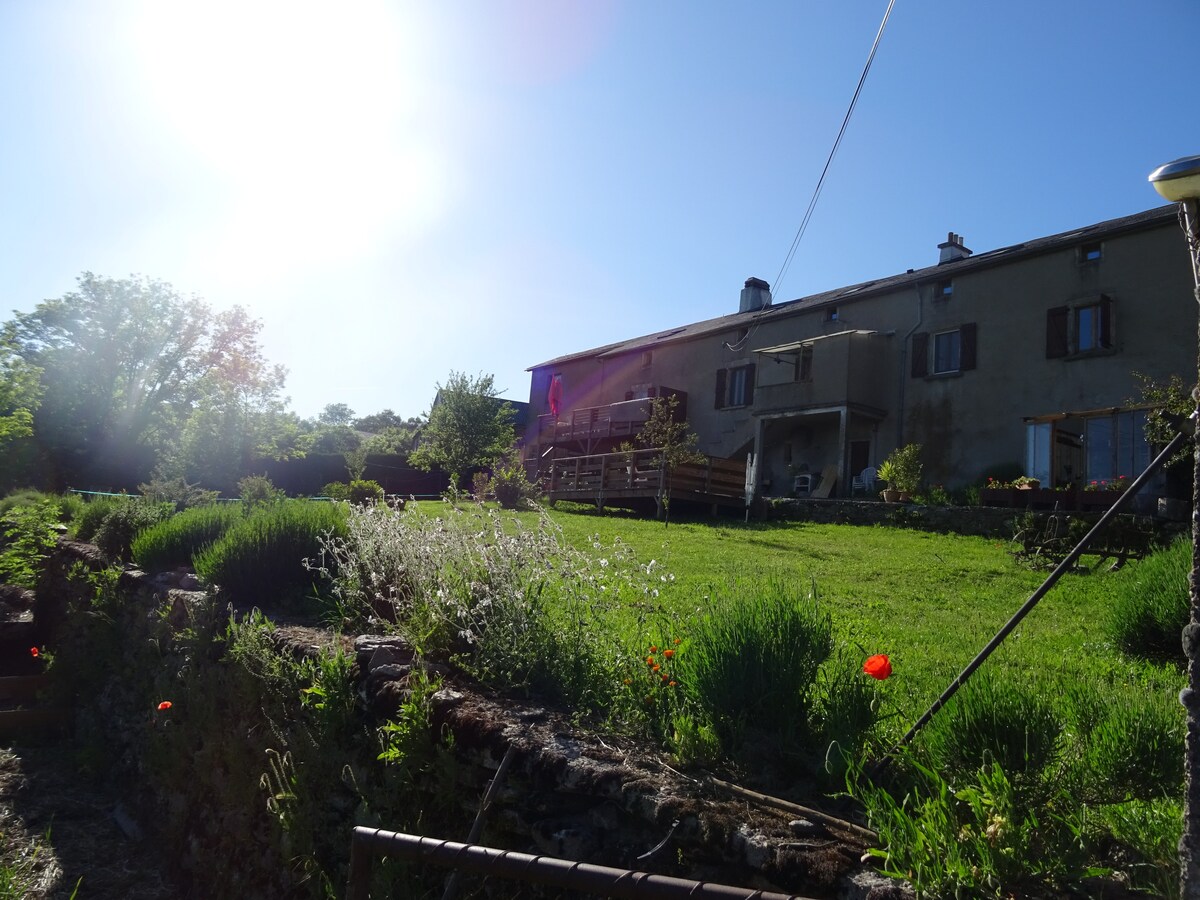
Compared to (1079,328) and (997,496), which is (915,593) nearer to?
(997,496)

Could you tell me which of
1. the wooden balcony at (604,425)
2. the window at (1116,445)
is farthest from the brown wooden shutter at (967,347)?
the wooden balcony at (604,425)

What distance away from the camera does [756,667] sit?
125 inches

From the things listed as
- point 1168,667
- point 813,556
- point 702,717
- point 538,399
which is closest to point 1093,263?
point 813,556

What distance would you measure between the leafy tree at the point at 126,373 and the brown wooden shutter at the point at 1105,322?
25.5m

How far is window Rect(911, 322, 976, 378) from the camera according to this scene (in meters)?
21.1

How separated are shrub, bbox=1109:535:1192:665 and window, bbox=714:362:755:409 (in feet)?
67.0

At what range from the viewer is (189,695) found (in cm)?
A: 565

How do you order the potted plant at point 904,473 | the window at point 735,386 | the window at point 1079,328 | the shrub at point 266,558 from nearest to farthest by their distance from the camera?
1. the shrub at point 266,558
2. the window at point 1079,328
3. the potted plant at point 904,473
4. the window at point 735,386

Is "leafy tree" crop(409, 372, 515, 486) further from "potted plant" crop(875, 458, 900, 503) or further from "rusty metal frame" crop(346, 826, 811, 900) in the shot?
"rusty metal frame" crop(346, 826, 811, 900)

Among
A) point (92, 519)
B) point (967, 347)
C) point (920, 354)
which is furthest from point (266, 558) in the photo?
point (920, 354)

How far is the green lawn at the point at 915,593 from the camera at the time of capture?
4.98m

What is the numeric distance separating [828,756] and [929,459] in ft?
67.1

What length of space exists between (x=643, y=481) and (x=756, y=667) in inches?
646

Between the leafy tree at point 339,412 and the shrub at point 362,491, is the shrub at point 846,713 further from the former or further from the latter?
the leafy tree at point 339,412
